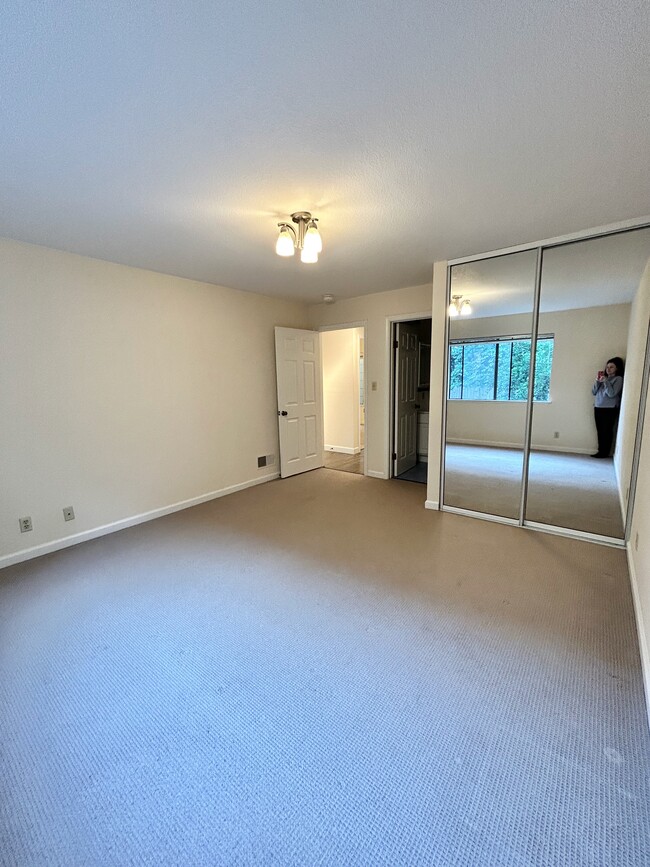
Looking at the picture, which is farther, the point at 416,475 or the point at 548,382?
the point at 416,475

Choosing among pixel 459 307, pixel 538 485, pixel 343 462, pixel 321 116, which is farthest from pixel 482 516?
pixel 321 116

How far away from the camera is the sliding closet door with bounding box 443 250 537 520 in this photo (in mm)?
3232

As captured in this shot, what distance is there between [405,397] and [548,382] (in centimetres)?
193

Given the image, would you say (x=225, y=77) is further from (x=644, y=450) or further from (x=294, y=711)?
(x=644, y=450)

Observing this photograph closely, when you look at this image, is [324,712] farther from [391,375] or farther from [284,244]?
[391,375]

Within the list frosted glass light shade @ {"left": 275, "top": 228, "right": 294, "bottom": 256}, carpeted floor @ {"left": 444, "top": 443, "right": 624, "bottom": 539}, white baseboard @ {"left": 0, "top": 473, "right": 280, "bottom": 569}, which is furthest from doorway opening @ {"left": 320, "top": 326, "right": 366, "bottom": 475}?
frosted glass light shade @ {"left": 275, "top": 228, "right": 294, "bottom": 256}

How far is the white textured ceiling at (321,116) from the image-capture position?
1.08 meters

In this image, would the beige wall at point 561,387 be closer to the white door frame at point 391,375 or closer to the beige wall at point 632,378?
the beige wall at point 632,378

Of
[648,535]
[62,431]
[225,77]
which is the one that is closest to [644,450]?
[648,535]

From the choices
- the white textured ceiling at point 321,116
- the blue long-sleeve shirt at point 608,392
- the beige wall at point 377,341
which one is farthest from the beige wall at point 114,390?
the blue long-sleeve shirt at point 608,392

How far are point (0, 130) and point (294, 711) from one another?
271 centimetres

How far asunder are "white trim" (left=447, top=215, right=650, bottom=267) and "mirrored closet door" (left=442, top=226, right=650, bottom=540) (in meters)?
0.04

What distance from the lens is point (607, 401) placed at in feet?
11.0

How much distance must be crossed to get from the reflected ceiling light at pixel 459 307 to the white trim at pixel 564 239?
1.02ft
